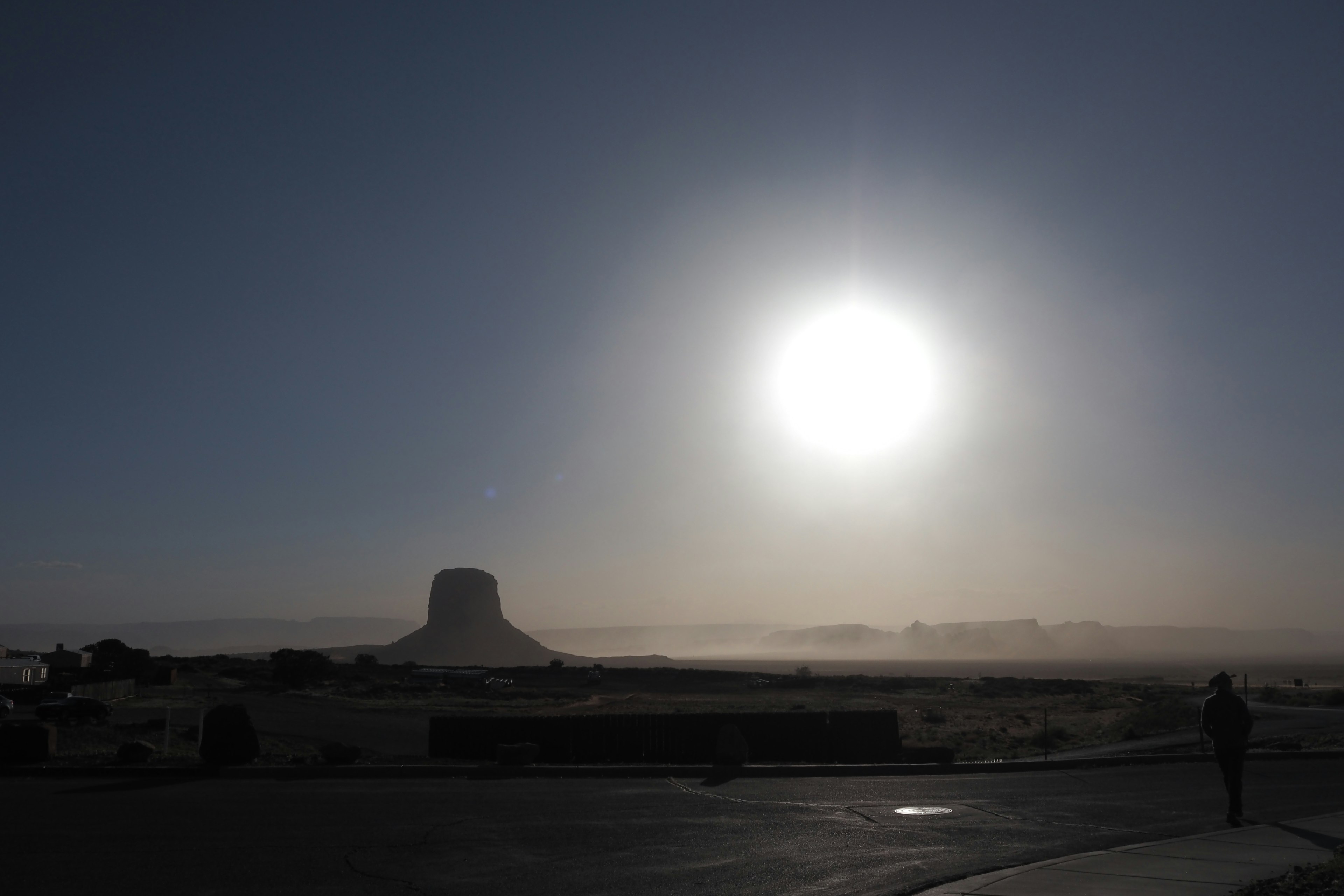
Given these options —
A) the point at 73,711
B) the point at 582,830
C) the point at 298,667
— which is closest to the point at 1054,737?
the point at 582,830

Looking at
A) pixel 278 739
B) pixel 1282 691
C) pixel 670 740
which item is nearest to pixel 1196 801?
pixel 670 740

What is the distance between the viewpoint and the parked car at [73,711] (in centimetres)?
4000

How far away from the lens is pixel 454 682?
9650 centimetres

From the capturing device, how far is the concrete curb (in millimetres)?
15383

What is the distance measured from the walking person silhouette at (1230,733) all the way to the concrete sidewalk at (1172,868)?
4.10 feet

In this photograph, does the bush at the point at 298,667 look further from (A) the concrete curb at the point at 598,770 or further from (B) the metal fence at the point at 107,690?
(A) the concrete curb at the point at 598,770

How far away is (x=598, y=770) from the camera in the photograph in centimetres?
1670

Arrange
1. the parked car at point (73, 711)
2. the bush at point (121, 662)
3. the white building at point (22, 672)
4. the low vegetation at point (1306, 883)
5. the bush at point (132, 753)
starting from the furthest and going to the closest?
1. the bush at point (121, 662)
2. the white building at point (22, 672)
3. the parked car at point (73, 711)
4. the bush at point (132, 753)
5. the low vegetation at point (1306, 883)

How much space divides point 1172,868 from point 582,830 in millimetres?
6067

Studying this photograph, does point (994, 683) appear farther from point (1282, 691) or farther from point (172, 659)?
point (172, 659)

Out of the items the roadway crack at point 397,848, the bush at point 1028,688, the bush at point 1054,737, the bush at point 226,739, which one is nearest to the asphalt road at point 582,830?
the roadway crack at point 397,848

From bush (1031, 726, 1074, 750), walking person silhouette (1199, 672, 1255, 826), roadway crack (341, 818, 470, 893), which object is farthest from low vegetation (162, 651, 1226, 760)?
roadway crack (341, 818, 470, 893)

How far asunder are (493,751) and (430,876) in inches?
555

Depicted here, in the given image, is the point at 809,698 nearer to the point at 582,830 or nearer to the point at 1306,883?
the point at 582,830
